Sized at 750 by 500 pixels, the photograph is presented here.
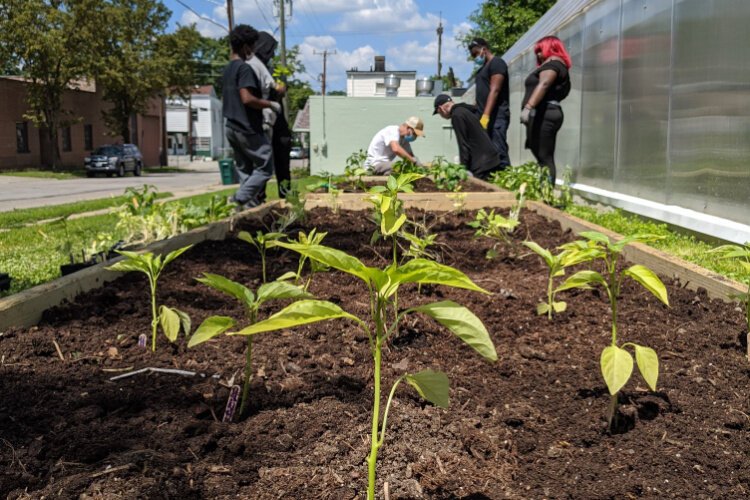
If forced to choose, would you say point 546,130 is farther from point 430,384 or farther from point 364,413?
point 430,384

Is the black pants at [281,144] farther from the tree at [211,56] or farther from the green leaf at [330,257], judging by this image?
the tree at [211,56]

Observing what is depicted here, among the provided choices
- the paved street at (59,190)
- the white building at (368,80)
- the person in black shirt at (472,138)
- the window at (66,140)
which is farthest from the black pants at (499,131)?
the window at (66,140)

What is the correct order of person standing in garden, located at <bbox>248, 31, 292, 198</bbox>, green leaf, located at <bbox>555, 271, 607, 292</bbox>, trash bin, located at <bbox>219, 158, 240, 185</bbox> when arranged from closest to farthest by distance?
green leaf, located at <bbox>555, 271, 607, 292</bbox>
person standing in garden, located at <bbox>248, 31, 292, 198</bbox>
trash bin, located at <bbox>219, 158, 240, 185</bbox>

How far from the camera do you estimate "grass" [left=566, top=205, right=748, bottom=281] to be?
368cm

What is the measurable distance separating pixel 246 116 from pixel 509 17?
108ft

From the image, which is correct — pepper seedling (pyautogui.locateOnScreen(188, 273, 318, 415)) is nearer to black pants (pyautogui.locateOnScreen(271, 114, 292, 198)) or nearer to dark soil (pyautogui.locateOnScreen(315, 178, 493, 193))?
dark soil (pyautogui.locateOnScreen(315, 178, 493, 193))

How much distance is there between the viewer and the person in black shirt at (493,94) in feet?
28.6

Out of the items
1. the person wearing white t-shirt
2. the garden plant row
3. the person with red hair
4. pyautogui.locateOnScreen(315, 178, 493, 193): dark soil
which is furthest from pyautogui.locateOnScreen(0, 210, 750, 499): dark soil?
the person wearing white t-shirt

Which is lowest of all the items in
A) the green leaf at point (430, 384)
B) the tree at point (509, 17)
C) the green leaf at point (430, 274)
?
the green leaf at point (430, 384)

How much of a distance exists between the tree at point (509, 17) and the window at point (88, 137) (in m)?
24.6

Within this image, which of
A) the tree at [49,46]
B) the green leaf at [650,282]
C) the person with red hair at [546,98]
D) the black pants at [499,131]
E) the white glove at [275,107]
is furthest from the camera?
the tree at [49,46]

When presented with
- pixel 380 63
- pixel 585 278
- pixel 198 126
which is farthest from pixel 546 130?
pixel 198 126

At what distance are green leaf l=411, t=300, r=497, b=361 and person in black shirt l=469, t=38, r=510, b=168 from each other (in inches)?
305

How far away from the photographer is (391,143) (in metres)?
9.56
